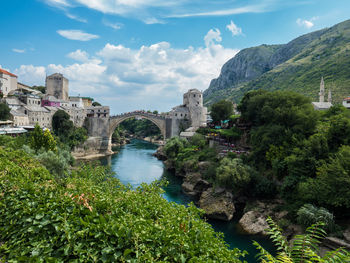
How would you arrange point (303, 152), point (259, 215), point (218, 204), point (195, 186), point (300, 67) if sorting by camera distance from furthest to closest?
point (300, 67) < point (195, 186) < point (218, 204) < point (259, 215) < point (303, 152)

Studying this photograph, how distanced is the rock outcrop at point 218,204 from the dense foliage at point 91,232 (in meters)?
11.6

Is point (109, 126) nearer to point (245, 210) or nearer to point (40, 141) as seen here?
point (40, 141)

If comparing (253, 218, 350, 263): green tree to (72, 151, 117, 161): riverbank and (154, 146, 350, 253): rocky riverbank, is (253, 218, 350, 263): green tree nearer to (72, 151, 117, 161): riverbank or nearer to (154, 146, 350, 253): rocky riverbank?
(154, 146, 350, 253): rocky riverbank

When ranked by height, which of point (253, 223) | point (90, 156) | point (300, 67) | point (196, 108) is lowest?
point (253, 223)

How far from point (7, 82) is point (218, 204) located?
4283cm

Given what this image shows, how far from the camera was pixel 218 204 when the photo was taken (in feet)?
54.7

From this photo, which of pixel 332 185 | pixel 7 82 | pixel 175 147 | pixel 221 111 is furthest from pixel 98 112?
pixel 332 185

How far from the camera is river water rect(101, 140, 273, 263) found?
12688 millimetres

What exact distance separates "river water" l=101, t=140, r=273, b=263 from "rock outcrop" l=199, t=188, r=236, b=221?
45cm

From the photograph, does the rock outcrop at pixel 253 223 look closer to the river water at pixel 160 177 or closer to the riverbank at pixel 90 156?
the river water at pixel 160 177

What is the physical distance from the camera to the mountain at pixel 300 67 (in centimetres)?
5189

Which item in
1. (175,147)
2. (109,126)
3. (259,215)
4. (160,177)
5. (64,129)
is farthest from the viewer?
(109,126)

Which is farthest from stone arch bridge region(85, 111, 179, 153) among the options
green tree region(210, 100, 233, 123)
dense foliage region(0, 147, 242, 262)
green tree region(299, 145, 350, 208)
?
dense foliage region(0, 147, 242, 262)

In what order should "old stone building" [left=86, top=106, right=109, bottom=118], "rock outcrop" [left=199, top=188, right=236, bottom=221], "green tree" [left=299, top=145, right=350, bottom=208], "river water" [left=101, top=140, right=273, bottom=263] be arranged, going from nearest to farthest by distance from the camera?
"green tree" [left=299, top=145, right=350, bottom=208]
"river water" [left=101, top=140, right=273, bottom=263]
"rock outcrop" [left=199, top=188, right=236, bottom=221]
"old stone building" [left=86, top=106, right=109, bottom=118]
